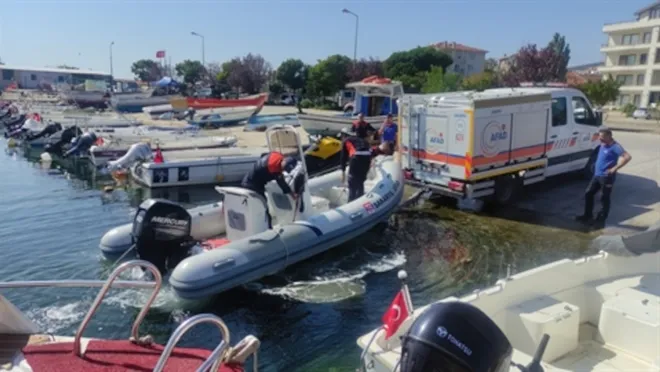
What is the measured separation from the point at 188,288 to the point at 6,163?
1748cm

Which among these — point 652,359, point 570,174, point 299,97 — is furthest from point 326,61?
point 652,359

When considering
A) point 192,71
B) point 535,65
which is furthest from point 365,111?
point 192,71

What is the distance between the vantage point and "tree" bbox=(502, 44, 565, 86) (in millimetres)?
30922

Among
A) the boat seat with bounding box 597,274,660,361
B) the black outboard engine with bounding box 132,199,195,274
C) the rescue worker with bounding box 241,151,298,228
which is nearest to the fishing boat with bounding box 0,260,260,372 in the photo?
the black outboard engine with bounding box 132,199,195,274

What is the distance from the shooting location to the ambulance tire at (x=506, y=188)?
10.4 metres

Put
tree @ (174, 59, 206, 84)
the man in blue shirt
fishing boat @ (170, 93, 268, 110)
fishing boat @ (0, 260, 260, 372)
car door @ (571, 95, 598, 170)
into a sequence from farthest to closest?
tree @ (174, 59, 206, 84) < fishing boat @ (170, 93, 268, 110) < car door @ (571, 95, 598, 170) < the man in blue shirt < fishing boat @ (0, 260, 260, 372)

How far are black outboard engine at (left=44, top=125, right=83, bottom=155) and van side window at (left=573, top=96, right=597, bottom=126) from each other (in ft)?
63.8

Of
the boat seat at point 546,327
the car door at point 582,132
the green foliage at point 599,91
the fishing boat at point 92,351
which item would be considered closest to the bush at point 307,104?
the green foliage at point 599,91

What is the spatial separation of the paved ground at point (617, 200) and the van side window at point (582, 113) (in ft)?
5.02

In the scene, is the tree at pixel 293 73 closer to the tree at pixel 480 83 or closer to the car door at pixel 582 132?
the tree at pixel 480 83

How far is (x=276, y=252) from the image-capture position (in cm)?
673

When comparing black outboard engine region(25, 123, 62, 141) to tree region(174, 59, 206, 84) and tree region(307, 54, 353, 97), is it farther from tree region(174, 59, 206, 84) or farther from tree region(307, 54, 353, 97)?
tree region(174, 59, 206, 84)

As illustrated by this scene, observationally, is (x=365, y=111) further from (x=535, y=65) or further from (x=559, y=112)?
(x=535, y=65)

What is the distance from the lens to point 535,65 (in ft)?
102
